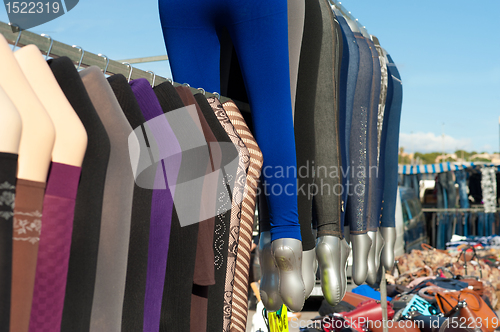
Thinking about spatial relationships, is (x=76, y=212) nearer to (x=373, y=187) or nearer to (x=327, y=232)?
(x=327, y=232)

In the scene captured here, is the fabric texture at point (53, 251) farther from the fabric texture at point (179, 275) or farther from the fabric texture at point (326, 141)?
the fabric texture at point (326, 141)

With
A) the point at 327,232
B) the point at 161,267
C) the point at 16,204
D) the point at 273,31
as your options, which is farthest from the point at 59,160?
the point at 327,232

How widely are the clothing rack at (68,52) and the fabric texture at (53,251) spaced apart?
0.26 meters

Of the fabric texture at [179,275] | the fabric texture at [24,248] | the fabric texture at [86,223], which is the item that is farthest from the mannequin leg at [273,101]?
the fabric texture at [24,248]

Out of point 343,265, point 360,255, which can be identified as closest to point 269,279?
point 343,265

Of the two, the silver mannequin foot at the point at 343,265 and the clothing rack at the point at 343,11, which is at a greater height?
the clothing rack at the point at 343,11

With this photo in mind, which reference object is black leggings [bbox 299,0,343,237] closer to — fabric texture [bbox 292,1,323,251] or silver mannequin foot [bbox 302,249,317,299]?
fabric texture [bbox 292,1,323,251]

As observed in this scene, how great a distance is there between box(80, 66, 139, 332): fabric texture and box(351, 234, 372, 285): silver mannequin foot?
53.6 inches

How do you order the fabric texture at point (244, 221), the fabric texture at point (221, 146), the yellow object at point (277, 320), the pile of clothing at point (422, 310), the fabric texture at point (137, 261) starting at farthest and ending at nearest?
1. the pile of clothing at point (422, 310)
2. the yellow object at point (277, 320)
3. the fabric texture at point (244, 221)
4. the fabric texture at point (221, 146)
5. the fabric texture at point (137, 261)

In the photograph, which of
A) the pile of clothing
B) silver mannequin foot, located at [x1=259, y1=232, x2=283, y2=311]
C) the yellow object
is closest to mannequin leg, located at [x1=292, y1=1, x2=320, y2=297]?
silver mannequin foot, located at [x1=259, y1=232, x2=283, y2=311]

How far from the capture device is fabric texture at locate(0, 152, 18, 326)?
2.12ft

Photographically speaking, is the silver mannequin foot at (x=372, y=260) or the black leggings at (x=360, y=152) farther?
the silver mannequin foot at (x=372, y=260)

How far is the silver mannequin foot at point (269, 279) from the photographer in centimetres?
140

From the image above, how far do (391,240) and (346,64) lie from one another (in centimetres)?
101
